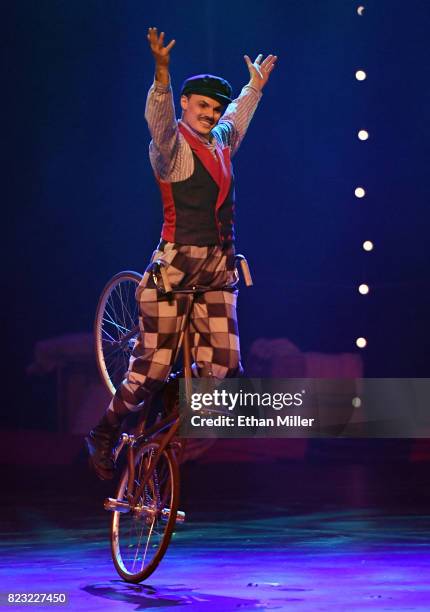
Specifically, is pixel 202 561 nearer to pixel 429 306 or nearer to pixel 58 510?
pixel 58 510

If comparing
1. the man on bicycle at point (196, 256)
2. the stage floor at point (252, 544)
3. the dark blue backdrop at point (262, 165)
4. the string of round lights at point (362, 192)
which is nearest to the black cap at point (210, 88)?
the man on bicycle at point (196, 256)

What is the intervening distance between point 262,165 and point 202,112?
2653mm

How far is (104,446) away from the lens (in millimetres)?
3797

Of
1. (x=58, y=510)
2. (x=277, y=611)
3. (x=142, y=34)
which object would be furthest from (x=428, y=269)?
(x=277, y=611)

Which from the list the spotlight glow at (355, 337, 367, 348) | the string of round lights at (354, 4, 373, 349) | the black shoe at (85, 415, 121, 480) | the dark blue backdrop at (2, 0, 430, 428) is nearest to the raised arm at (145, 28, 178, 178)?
the black shoe at (85, 415, 121, 480)

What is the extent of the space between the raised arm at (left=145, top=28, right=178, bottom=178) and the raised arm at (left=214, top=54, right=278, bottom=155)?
0.31m

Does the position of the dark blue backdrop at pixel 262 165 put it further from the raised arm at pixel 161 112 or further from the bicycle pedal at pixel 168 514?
the bicycle pedal at pixel 168 514

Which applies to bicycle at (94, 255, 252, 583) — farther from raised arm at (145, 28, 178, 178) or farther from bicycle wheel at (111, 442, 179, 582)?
raised arm at (145, 28, 178, 178)

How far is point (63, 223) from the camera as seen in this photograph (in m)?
6.30

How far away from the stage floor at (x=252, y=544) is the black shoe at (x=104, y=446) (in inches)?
13.0

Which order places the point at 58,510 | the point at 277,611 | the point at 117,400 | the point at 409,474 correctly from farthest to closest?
the point at 409,474, the point at 58,510, the point at 117,400, the point at 277,611

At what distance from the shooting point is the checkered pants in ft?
11.9

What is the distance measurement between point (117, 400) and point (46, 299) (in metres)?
2.68

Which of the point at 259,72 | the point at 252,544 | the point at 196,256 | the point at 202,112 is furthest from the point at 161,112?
the point at 252,544
